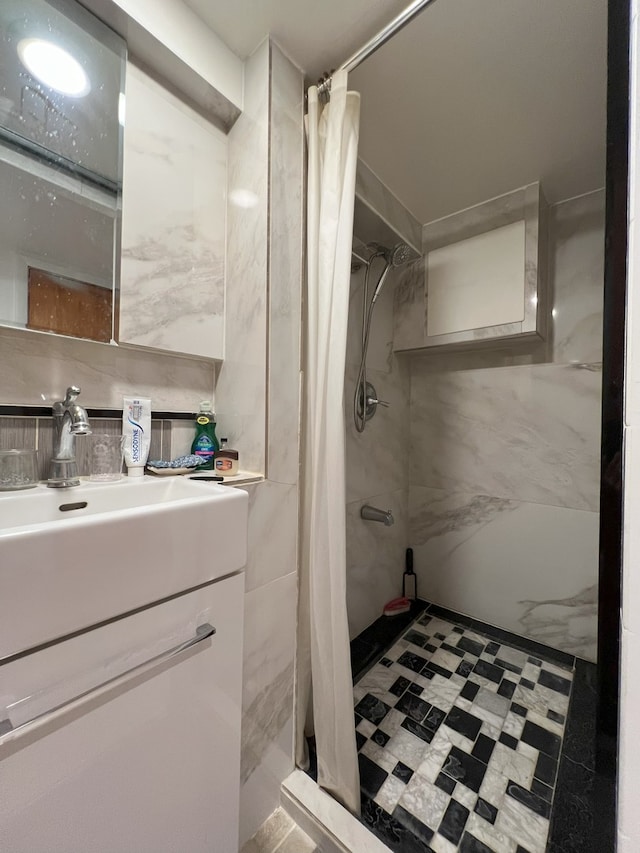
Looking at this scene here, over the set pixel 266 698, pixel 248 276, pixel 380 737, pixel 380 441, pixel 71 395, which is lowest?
pixel 380 737

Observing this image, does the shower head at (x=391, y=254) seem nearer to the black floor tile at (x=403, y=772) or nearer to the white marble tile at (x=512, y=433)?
the white marble tile at (x=512, y=433)

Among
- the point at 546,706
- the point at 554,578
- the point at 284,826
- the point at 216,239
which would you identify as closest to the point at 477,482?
the point at 554,578

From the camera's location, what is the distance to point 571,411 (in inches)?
58.5

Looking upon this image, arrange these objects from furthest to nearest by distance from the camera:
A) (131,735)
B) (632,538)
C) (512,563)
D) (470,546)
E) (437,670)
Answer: (470,546)
(512,563)
(437,670)
(131,735)
(632,538)

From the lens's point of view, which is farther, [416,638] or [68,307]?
[416,638]

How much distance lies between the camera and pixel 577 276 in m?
1.47

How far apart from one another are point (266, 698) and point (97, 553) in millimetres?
690

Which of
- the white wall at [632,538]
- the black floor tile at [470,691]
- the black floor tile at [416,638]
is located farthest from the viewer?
the black floor tile at [416,638]

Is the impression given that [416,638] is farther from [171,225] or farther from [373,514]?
[171,225]

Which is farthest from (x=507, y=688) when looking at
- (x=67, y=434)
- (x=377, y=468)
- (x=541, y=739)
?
(x=67, y=434)

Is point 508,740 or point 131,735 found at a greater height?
point 131,735

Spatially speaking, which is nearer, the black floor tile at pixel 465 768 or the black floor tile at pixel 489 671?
the black floor tile at pixel 465 768

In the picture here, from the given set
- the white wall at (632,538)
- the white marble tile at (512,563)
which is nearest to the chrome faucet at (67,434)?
the white wall at (632,538)

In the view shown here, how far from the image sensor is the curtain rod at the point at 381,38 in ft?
2.46
